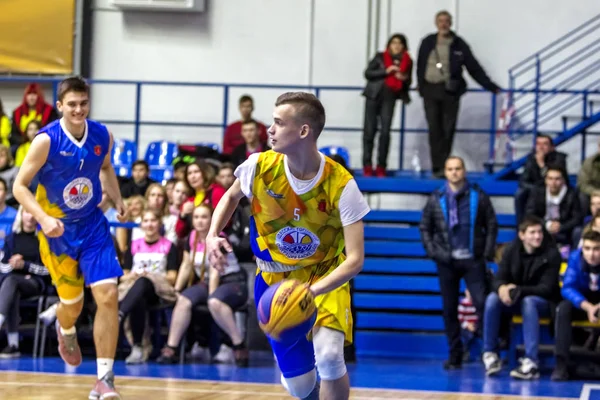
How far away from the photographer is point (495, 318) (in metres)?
10.5

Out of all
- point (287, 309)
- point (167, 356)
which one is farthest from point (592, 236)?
point (287, 309)

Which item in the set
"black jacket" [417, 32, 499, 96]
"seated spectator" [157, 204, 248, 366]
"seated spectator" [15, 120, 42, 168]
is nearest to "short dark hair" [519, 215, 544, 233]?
"seated spectator" [157, 204, 248, 366]

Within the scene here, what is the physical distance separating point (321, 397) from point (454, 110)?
887 cm

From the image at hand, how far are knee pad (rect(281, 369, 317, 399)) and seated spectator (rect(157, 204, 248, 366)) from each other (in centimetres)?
477

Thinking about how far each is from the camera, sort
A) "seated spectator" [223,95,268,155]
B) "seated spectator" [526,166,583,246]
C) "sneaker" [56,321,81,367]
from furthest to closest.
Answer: "seated spectator" [223,95,268,155], "seated spectator" [526,166,583,246], "sneaker" [56,321,81,367]

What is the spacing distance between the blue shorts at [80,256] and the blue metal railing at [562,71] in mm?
9012

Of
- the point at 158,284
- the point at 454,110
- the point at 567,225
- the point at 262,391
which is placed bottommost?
the point at 262,391

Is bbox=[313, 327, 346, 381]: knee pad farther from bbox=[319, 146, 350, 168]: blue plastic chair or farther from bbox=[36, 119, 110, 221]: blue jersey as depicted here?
bbox=[319, 146, 350, 168]: blue plastic chair

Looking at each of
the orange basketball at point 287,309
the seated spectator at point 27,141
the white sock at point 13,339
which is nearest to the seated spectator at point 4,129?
the seated spectator at point 27,141

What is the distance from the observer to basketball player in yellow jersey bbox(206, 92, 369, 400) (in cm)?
537

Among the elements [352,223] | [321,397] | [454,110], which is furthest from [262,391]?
[454,110]

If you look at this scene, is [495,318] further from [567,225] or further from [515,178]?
[515,178]

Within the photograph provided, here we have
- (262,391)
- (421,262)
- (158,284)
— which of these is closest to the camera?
(262,391)

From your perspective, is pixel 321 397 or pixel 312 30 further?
pixel 312 30
